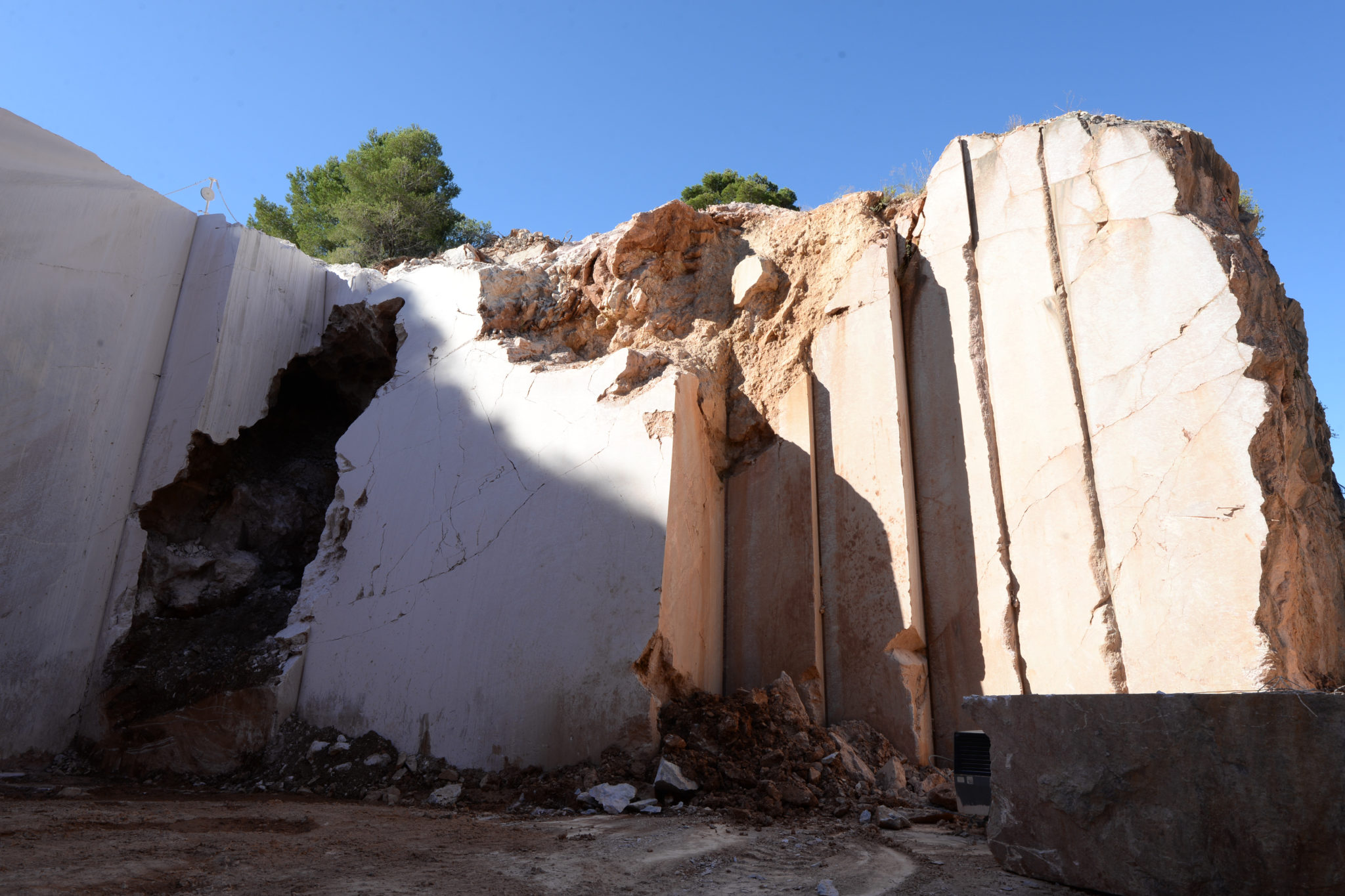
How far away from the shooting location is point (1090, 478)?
456cm

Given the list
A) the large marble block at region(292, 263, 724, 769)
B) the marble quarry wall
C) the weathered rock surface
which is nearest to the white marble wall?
the marble quarry wall

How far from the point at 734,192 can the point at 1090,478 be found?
10312 millimetres

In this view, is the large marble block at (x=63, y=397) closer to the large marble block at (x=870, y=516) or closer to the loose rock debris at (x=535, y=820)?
the loose rock debris at (x=535, y=820)

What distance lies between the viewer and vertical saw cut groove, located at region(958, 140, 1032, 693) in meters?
4.60

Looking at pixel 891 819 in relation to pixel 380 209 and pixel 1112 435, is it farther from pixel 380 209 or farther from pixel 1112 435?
pixel 380 209

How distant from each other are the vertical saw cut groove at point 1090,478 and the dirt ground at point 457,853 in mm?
1402

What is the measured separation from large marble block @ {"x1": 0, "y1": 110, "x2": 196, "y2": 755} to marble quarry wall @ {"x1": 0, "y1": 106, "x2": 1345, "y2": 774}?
0.02m

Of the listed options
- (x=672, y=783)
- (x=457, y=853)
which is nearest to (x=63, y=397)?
(x=457, y=853)

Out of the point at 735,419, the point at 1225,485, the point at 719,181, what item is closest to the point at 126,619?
the point at 735,419

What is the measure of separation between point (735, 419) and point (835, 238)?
5.33ft

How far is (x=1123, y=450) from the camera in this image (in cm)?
446

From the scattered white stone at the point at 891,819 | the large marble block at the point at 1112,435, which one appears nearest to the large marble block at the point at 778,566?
the large marble block at the point at 1112,435

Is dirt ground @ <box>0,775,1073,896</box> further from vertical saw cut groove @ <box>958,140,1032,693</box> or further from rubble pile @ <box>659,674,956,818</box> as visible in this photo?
vertical saw cut groove @ <box>958,140,1032,693</box>

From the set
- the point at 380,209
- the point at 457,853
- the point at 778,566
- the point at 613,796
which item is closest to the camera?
the point at 457,853
